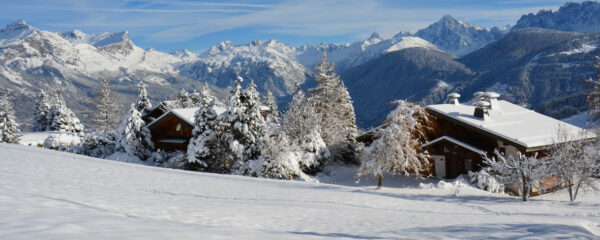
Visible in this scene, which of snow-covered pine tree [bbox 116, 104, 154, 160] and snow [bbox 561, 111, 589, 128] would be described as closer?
snow-covered pine tree [bbox 116, 104, 154, 160]

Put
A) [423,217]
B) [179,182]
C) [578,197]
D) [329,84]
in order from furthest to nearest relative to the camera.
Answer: [329,84] < [578,197] < [179,182] < [423,217]

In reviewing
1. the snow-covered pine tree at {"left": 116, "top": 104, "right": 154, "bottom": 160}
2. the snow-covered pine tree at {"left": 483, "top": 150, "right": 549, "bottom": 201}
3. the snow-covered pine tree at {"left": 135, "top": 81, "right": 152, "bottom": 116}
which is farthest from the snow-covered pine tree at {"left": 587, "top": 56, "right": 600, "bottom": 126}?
the snow-covered pine tree at {"left": 135, "top": 81, "right": 152, "bottom": 116}

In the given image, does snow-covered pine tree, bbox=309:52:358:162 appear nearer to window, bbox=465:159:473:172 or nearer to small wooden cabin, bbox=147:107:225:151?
small wooden cabin, bbox=147:107:225:151

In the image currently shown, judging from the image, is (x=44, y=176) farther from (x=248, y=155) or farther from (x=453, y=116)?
(x=453, y=116)

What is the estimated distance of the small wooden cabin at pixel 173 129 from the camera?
140 ft

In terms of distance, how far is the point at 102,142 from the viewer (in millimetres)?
41188

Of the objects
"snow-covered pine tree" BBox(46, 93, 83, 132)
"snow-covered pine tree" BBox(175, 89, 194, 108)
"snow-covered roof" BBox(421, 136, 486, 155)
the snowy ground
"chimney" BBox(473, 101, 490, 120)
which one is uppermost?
"snow-covered pine tree" BBox(175, 89, 194, 108)

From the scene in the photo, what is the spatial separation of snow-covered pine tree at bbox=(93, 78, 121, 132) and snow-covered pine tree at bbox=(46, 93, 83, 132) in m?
3.62

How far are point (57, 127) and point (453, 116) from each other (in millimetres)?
53626

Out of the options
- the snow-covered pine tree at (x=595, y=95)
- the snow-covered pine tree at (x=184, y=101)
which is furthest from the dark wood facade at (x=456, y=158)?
the snow-covered pine tree at (x=184, y=101)

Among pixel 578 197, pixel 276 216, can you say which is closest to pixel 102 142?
pixel 276 216

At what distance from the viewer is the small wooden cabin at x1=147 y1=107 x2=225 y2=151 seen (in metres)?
42.6

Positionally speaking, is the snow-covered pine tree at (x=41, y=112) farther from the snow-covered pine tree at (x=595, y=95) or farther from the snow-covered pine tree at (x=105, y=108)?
the snow-covered pine tree at (x=595, y=95)

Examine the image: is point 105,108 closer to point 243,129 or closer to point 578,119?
point 243,129
